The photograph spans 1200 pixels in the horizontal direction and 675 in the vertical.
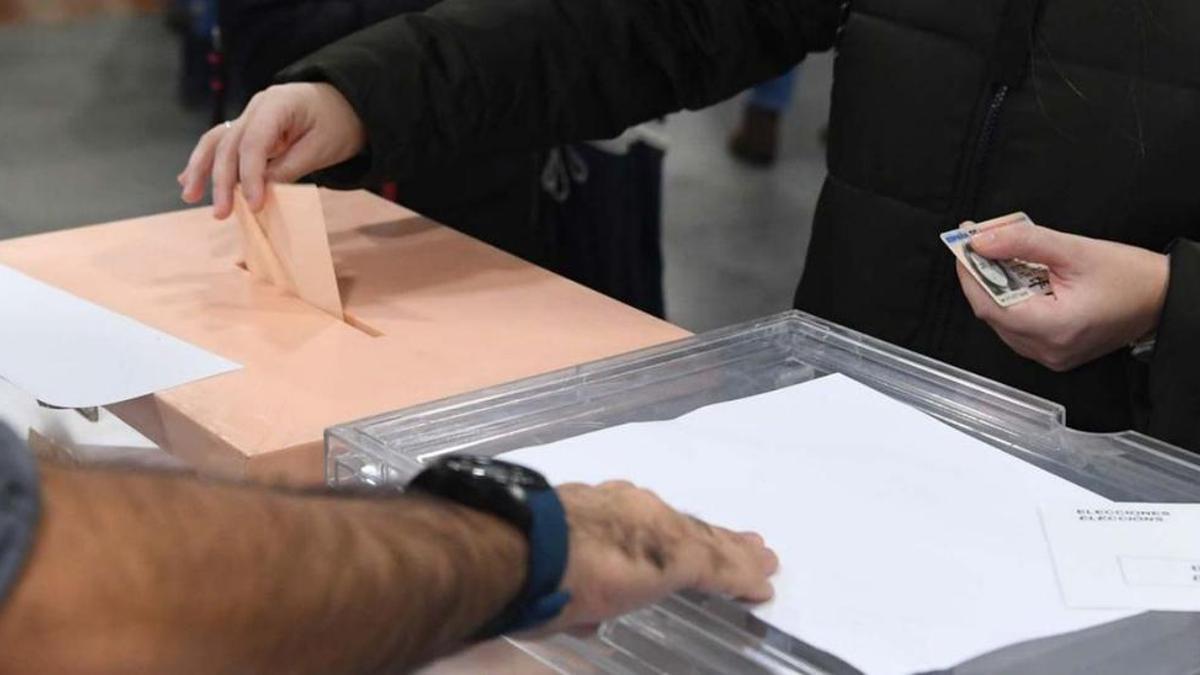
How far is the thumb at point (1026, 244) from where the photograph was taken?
1.09 meters

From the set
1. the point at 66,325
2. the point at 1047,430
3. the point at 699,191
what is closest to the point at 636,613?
the point at 1047,430

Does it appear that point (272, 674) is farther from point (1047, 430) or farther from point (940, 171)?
point (940, 171)

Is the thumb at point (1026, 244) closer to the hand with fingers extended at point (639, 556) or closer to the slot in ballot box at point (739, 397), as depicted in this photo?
the slot in ballot box at point (739, 397)

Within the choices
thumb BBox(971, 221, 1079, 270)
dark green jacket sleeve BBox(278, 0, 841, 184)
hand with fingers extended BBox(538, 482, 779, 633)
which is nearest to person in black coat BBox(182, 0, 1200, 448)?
dark green jacket sleeve BBox(278, 0, 841, 184)

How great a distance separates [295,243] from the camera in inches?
50.7

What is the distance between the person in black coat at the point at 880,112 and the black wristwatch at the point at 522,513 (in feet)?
2.16

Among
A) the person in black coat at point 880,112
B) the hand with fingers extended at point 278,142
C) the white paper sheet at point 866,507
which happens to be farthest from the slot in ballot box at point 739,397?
the hand with fingers extended at point 278,142

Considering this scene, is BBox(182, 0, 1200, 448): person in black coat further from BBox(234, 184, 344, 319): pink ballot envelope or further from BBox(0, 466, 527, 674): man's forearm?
BBox(0, 466, 527, 674): man's forearm

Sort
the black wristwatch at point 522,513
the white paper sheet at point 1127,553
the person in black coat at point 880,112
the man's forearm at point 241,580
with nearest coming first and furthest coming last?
the man's forearm at point 241,580 → the black wristwatch at point 522,513 → the white paper sheet at point 1127,553 → the person in black coat at point 880,112

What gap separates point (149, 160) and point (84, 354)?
9.64ft

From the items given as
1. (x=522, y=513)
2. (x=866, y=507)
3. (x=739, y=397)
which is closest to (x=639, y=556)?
(x=522, y=513)

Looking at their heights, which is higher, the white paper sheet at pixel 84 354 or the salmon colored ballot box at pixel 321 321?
the white paper sheet at pixel 84 354

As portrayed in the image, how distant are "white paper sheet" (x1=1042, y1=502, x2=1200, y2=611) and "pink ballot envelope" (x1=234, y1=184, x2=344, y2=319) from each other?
24.9 inches

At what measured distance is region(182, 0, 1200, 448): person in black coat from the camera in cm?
123
